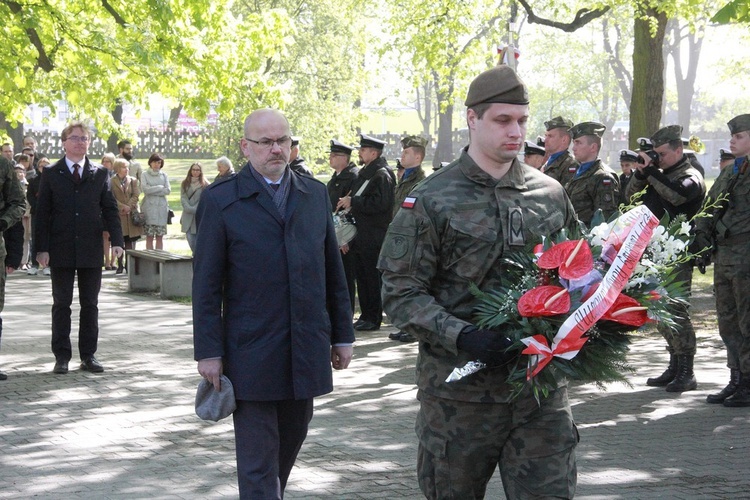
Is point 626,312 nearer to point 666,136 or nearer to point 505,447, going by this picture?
point 505,447

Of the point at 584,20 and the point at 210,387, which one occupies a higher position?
the point at 584,20

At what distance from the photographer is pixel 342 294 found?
542cm

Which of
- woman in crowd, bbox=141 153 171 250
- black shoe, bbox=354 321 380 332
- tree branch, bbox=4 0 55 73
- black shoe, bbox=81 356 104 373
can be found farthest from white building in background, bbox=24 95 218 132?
black shoe, bbox=354 321 380 332

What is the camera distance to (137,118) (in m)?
18.8

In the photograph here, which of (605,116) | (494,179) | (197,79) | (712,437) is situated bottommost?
(712,437)

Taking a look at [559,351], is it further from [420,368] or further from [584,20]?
[584,20]

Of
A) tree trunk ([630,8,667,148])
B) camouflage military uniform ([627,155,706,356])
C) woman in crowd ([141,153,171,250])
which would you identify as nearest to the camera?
camouflage military uniform ([627,155,706,356])

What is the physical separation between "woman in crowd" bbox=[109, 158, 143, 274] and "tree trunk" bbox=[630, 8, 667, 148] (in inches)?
350

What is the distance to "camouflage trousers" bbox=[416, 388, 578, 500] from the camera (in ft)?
14.0

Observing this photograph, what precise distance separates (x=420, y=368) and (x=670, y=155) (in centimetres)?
578

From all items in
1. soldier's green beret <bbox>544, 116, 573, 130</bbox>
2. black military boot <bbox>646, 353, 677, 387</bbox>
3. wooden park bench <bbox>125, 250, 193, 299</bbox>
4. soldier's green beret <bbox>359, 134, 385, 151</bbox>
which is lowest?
black military boot <bbox>646, 353, 677, 387</bbox>

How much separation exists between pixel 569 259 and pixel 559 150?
22.6ft

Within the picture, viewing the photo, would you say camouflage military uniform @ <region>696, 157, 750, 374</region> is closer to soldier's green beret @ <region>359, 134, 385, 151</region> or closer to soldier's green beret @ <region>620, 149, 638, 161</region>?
soldier's green beret @ <region>359, 134, 385, 151</region>

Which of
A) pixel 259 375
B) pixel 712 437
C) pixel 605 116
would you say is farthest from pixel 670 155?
pixel 605 116
